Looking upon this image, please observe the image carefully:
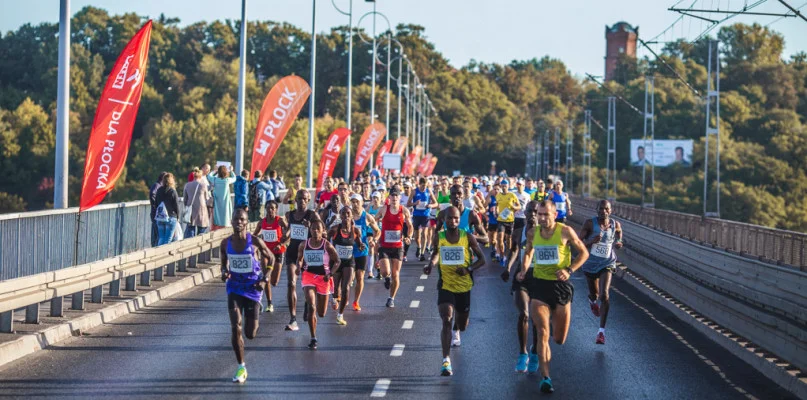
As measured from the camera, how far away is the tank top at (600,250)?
15721 mm

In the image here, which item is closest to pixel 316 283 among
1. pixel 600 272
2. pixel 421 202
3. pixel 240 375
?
pixel 240 375

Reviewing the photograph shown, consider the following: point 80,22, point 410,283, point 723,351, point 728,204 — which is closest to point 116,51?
point 80,22

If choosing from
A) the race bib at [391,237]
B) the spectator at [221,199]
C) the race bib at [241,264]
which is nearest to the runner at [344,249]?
the race bib at [391,237]

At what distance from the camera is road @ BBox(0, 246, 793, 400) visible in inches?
448

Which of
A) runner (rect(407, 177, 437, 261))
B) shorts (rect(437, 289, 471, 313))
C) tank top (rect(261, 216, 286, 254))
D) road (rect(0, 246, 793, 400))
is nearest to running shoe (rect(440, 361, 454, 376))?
road (rect(0, 246, 793, 400))

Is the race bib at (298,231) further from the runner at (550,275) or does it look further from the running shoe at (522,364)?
the runner at (550,275)

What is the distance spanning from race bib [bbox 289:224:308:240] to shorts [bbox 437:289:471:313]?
417cm

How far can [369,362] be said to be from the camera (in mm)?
13234

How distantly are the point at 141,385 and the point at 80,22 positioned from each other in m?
117

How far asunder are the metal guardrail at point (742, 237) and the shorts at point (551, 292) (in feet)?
17.2

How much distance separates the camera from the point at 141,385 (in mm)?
11539

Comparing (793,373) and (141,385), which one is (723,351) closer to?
(793,373)

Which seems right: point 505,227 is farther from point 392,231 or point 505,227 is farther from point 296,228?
point 296,228

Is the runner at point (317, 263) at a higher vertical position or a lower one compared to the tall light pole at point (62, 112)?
lower
